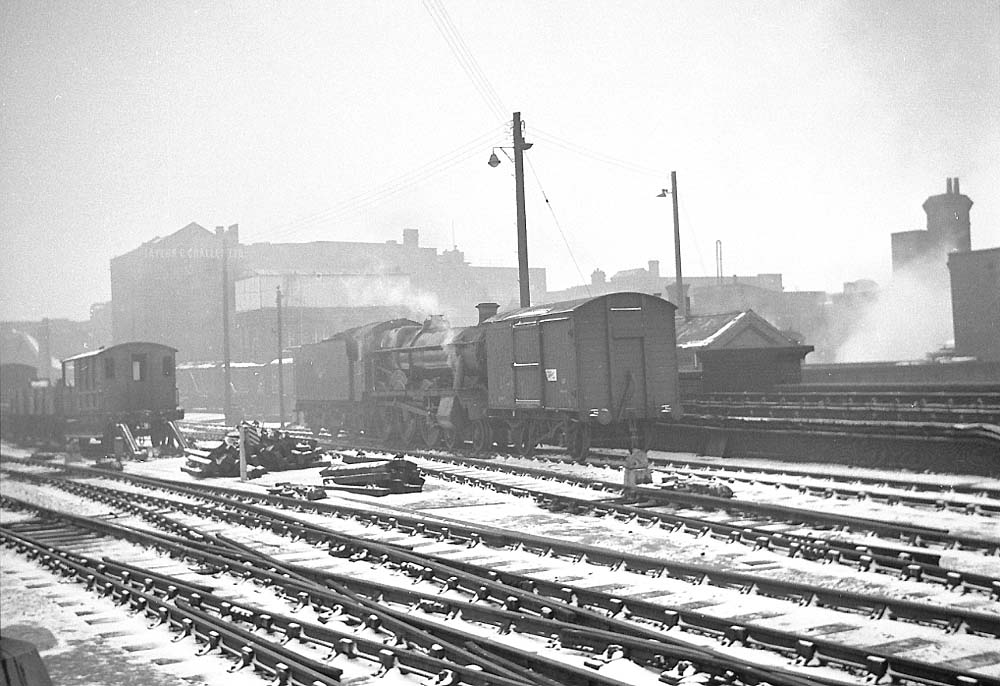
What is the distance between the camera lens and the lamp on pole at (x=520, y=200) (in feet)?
78.1

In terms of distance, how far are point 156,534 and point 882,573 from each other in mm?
8694

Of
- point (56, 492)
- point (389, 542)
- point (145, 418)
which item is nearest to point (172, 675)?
point (389, 542)

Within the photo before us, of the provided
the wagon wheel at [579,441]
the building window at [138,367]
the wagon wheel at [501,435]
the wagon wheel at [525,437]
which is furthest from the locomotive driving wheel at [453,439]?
the building window at [138,367]

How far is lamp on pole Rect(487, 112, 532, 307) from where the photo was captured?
2381 cm

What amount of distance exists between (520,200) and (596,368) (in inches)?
331

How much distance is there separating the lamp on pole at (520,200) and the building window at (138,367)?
978 centimetres

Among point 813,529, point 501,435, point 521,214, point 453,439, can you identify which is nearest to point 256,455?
point 453,439

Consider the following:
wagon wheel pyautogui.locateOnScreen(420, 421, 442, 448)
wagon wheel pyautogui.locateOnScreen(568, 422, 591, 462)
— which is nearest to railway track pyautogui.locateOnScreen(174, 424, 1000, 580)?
wagon wheel pyautogui.locateOnScreen(568, 422, 591, 462)

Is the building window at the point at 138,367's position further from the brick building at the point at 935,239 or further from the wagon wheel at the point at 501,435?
the brick building at the point at 935,239

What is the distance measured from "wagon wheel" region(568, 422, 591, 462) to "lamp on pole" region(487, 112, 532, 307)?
6274mm

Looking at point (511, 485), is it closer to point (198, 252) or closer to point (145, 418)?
point (198, 252)

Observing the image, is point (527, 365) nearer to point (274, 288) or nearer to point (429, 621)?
point (274, 288)

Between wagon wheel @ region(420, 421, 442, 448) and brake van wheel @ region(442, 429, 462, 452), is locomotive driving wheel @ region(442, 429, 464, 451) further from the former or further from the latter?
wagon wheel @ region(420, 421, 442, 448)

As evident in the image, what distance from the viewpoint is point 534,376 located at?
1855cm
